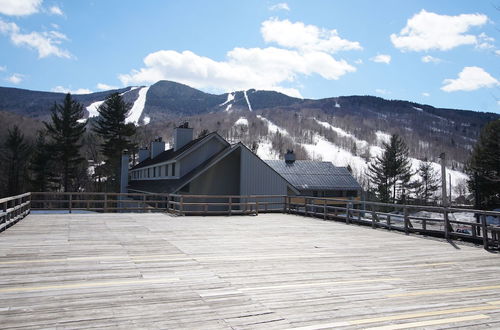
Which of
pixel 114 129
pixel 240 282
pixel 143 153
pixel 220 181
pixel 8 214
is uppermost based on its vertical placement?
pixel 114 129

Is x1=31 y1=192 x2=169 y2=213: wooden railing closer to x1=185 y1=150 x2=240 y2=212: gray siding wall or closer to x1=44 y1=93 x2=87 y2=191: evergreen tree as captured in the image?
x1=185 y1=150 x2=240 y2=212: gray siding wall

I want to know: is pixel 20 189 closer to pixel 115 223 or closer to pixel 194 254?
pixel 115 223

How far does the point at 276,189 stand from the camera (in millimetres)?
28422

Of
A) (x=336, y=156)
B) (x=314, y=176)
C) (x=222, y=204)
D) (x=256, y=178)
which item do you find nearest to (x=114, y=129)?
(x=314, y=176)

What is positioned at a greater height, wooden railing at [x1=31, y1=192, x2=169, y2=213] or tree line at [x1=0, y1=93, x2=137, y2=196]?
tree line at [x1=0, y1=93, x2=137, y2=196]

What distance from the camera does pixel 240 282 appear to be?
6762mm

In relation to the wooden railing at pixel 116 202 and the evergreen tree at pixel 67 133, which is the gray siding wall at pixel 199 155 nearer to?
the wooden railing at pixel 116 202

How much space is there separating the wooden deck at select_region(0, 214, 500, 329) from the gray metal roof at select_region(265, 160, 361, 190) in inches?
1312

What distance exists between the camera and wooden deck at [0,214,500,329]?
5.00 m

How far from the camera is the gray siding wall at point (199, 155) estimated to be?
28.5 meters

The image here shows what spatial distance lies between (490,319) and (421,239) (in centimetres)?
792

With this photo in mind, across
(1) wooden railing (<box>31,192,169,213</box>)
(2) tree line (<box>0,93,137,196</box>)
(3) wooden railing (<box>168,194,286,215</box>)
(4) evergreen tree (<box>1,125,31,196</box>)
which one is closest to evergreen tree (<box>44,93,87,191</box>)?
(2) tree line (<box>0,93,137,196</box>)

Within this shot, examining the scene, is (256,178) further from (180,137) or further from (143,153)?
(143,153)

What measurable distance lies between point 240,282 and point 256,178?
69.1 ft
